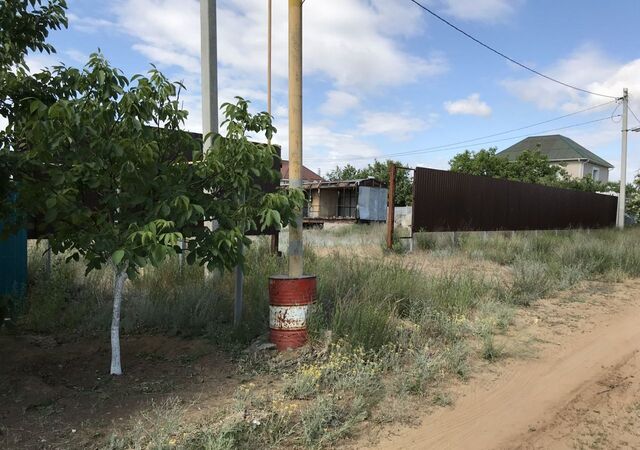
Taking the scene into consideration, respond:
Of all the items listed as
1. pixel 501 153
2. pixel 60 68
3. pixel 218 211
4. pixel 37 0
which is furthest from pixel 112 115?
pixel 501 153

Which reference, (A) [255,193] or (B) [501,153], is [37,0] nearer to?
(A) [255,193]

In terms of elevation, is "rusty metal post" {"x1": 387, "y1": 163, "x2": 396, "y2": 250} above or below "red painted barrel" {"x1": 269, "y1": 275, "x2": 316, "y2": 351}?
above

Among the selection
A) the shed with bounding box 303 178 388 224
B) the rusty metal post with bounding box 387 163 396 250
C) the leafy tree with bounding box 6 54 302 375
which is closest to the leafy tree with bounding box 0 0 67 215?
the leafy tree with bounding box 6 54 302 375

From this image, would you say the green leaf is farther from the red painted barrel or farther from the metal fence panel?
the metal fence panel

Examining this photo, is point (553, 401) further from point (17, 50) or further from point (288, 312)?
point (17, 50)

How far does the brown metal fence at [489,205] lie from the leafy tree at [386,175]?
9039 millimetres

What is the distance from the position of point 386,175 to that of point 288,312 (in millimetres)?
40806

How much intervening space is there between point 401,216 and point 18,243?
23107 millimetres

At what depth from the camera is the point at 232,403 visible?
13.7 feet

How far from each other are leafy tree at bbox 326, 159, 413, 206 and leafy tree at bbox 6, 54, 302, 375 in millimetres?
25260

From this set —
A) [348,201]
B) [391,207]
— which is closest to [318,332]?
[391,207]

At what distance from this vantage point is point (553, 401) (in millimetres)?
4785

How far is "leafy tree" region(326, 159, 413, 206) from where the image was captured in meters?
39.1

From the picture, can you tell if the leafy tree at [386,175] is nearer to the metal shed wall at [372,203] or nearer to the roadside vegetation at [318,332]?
the metal shed wall at [372,203]
